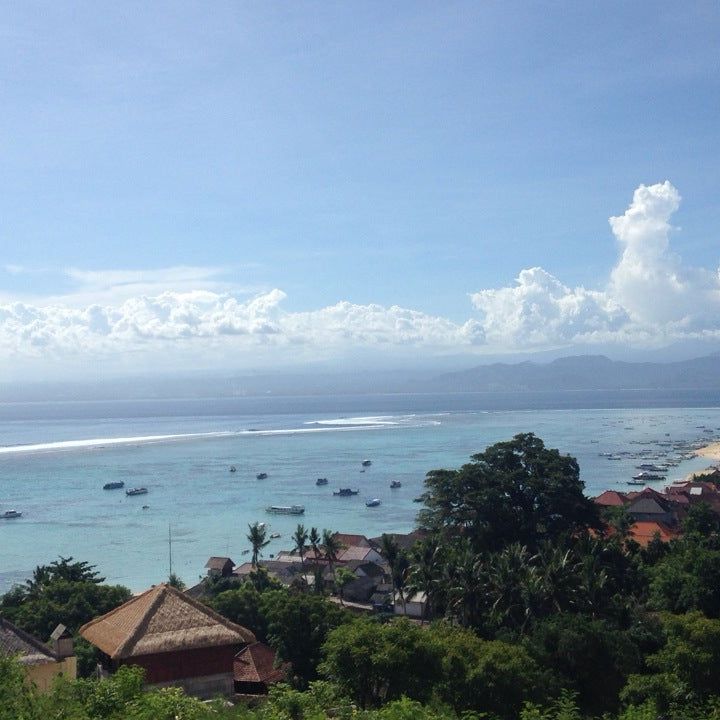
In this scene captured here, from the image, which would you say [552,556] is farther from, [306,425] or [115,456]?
[306,425]

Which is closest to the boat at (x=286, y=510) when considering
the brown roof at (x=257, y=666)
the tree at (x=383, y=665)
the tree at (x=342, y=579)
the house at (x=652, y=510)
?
the tree at (x=342, y=579)

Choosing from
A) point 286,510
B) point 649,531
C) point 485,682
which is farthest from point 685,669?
point 286,510

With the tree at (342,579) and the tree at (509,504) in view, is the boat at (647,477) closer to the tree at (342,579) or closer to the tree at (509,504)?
the tree at (342,579)

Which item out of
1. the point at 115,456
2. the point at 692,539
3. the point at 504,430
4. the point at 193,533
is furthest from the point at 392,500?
the point at 504,430

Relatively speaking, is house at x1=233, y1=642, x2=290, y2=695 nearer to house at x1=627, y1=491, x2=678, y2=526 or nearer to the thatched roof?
the thatched roof

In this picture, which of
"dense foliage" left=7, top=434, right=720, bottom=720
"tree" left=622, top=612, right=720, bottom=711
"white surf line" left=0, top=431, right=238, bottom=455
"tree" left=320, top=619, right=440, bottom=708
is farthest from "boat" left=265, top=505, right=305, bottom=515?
"white surf line" left=0, top=431, right=238, bottom=455

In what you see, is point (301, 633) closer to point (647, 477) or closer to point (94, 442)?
point (647, 477)
